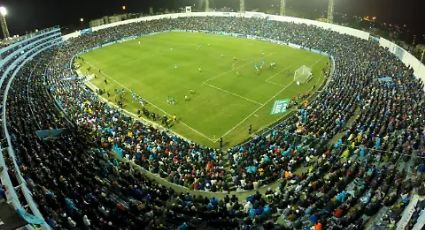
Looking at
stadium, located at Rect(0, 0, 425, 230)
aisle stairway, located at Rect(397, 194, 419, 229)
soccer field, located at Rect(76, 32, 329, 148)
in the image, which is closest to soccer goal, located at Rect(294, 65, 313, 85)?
stadium, located at Rect(0, 0, 425, 230)

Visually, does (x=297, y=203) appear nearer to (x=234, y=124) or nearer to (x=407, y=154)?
(x=407, y=154)

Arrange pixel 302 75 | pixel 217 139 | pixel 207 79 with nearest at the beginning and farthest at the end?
pixel 217 139 < pixel 302 75 < pixel 207 79

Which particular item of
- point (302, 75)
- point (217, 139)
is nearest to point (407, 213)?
point (217, 139)

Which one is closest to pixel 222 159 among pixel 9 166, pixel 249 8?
pixel 9 166

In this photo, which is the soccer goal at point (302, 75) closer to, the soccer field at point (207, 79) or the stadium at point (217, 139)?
the stadium at point (217, 139)

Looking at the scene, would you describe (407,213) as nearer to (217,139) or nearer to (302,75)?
(217,139)

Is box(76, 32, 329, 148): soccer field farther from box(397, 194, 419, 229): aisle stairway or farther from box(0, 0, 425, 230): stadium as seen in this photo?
box(397, 194, 419, 229): aisle stairway

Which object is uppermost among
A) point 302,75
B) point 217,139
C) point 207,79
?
point 302,75
